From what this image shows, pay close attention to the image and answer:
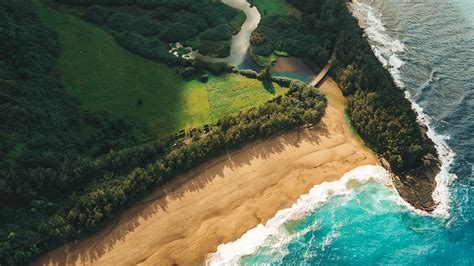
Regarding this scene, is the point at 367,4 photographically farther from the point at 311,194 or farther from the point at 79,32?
the point at 79,32

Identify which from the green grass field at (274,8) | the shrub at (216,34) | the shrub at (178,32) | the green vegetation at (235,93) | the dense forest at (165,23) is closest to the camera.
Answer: the green vegetation at (235,93)

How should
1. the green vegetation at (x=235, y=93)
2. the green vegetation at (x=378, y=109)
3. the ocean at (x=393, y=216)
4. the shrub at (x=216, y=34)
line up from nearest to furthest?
the ocean at (x=393, y=216)
the green vegetation at (x=378, y=109)
the green vegetation at (x=235, y=93)
the shrub at (x=216, y=34)

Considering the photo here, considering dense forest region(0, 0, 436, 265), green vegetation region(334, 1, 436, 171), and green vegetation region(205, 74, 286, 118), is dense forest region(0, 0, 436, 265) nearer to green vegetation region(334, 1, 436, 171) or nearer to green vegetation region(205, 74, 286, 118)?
green vegetation region(334, 1, 436, 171)

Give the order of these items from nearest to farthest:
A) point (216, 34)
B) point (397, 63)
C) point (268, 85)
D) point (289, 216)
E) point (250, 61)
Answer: point (289, 216) < point (268, 85) < point (250, 61) < point (397, 63) < point (216, 34)

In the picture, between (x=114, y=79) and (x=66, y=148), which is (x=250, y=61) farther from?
(x=66, y=148)

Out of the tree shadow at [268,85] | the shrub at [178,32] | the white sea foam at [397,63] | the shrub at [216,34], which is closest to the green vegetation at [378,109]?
the white sea foam at [397,63]

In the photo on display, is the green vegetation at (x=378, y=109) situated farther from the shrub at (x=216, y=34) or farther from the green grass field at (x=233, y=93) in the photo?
the shrub at (x=216, y=34)

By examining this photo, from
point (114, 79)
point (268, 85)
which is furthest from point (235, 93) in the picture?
point (114, 79)
